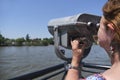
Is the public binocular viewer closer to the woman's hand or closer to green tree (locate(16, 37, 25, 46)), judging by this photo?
the woman's hand

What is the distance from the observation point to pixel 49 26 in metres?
1.81

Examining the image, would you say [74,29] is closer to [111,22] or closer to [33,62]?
[111,22]

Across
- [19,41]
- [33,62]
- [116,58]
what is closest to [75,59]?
[116,58]

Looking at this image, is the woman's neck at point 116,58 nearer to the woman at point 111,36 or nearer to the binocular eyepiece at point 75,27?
the woman at point 111,36

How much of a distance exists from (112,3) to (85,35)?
0.49 meters

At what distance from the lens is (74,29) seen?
1588 mm

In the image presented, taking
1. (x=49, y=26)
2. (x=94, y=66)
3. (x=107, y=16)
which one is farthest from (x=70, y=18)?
(x=94, y=66)

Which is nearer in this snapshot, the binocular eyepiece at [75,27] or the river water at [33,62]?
the binocular eyepiece at [75,27]

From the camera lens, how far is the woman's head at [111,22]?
3.53 ft

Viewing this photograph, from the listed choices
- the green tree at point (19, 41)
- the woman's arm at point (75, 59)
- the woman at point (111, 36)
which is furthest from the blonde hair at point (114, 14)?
the green tree at point (19, 41)

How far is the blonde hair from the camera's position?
3.52 ft

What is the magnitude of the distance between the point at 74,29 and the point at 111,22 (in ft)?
1.68

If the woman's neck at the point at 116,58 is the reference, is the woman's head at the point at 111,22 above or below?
above

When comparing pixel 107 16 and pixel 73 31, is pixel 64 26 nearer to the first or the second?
pixel 73 31
